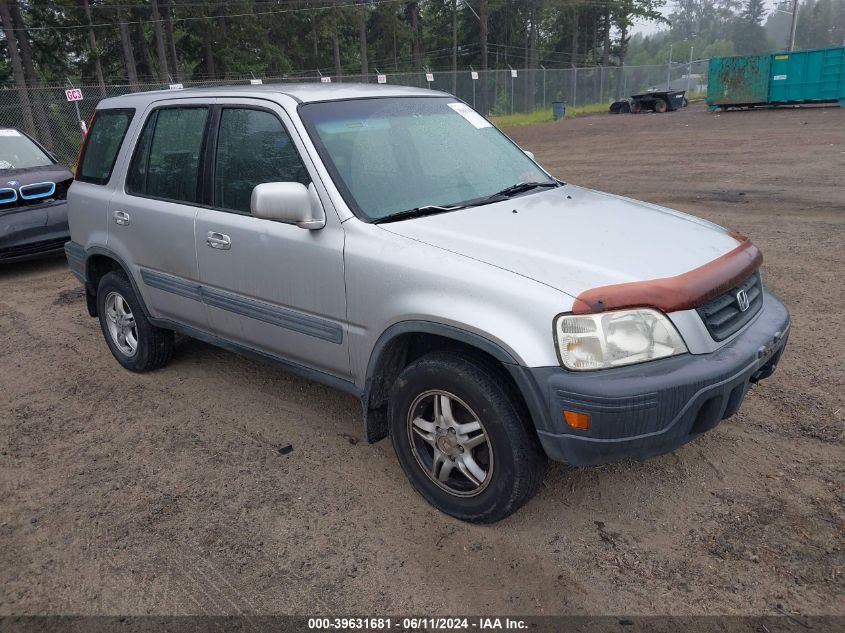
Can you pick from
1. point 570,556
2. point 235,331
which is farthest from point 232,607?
point 235,331

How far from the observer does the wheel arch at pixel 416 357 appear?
2.62 m

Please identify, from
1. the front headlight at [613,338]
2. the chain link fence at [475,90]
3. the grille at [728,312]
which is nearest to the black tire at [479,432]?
the front headlight at [613,338]

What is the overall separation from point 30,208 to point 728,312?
794 cm

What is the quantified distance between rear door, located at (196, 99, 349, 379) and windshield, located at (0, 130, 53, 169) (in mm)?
6184

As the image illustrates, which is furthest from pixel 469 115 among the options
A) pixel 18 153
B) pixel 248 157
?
pixel 18 153

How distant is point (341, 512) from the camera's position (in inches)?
127

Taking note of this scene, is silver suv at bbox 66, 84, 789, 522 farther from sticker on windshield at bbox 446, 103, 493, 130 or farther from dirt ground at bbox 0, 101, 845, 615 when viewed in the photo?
dirt ground at bbox 0, 101, 845, 615

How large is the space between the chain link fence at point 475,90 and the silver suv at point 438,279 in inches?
433

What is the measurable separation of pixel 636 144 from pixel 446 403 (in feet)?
58.9

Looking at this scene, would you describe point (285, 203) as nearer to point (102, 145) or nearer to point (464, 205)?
point (464, 205)

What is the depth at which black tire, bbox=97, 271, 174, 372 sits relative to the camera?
4.69 metres

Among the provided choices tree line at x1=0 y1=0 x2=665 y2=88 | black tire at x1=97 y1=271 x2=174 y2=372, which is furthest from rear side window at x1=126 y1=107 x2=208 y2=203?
tree line at x1=0 y1=0 x2=665 y2=88

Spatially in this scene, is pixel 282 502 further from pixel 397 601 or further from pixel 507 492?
pixel 507 492

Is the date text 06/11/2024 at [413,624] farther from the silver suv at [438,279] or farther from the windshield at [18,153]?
the windshield at [18,153]
